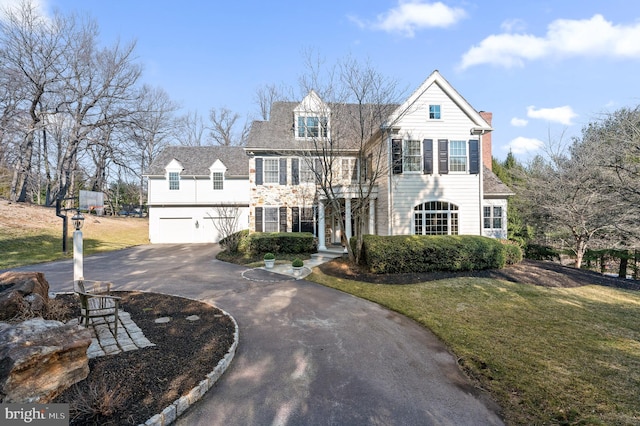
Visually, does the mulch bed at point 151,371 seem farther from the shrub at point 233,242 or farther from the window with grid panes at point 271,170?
the window with grid panes at point 271,170

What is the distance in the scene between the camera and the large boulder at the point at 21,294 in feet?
16.1

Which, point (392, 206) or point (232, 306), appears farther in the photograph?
point (392, 206)

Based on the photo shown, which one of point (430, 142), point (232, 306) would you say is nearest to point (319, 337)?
point (232, 306)

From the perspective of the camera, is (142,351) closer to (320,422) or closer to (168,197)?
(320,422)

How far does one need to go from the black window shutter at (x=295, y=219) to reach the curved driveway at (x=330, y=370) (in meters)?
8.68

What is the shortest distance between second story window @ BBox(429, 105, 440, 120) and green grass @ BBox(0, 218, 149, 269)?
20272 mm

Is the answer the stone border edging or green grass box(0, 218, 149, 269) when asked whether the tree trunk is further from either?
green grass box(0, 218, 149, 269)

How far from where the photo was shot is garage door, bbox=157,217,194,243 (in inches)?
892

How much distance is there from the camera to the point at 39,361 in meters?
3.36

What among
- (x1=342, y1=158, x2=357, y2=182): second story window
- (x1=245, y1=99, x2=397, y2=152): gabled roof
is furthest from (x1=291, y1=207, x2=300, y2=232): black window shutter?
(x1=245, y1=99, x2=397, y2=152): gabled roof

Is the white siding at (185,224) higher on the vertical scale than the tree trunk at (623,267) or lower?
higher

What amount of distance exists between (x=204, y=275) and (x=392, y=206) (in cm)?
902

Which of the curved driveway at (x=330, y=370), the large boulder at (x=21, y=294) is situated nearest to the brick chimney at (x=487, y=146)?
the curved driveway at (x=330, y=370)

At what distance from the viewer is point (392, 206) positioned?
13656 millimetres
